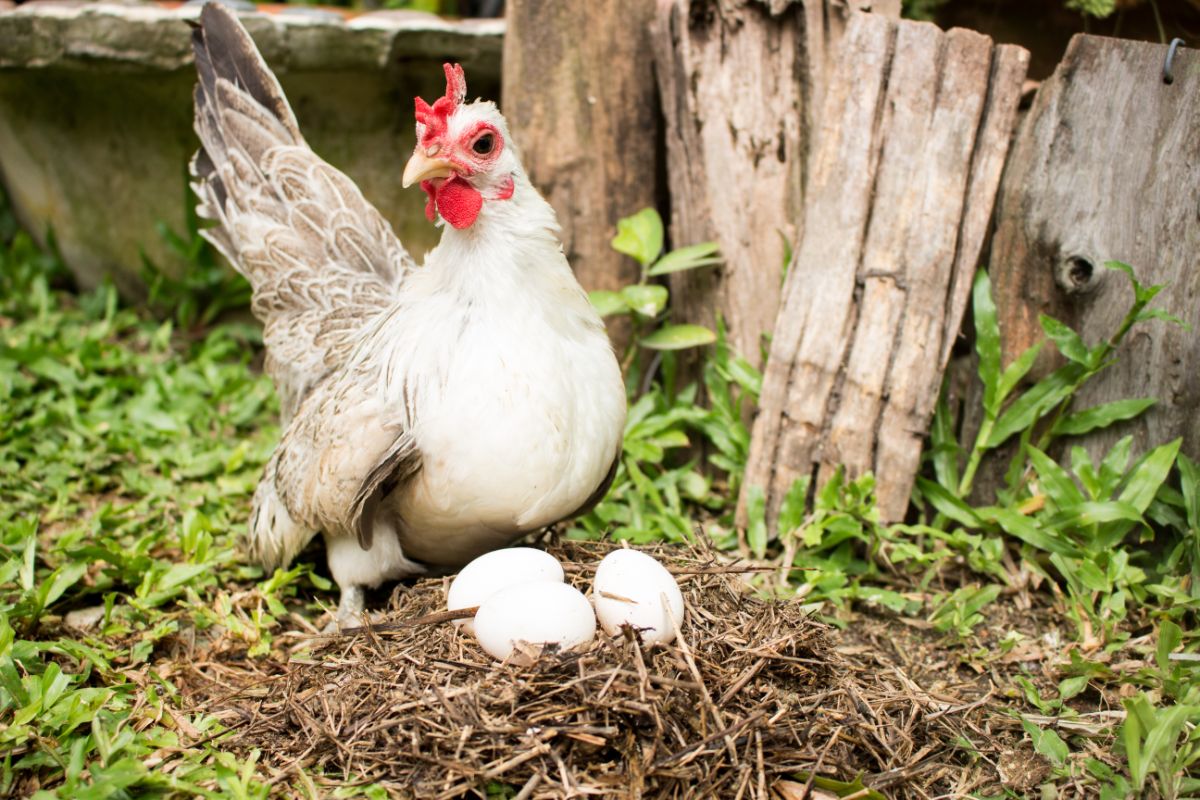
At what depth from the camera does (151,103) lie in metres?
4.93

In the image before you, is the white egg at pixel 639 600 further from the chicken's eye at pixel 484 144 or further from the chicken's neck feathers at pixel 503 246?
the chicken's eye at pixel 484 144

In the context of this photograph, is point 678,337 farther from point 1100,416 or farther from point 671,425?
point 1100,416

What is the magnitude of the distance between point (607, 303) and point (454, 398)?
1433 millimetres

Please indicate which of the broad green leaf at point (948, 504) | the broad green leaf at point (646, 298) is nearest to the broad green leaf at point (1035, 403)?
the broad green leaf at point (948, 504)

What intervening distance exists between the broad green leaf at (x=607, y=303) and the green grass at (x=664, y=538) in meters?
0.06

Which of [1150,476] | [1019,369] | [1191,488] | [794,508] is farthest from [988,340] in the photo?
[794,508]

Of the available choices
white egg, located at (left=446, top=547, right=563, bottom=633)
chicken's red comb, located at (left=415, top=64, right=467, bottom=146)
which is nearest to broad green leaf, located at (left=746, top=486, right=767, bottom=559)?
white egg, located at (left=446, top=547, right=563, bottom=633)

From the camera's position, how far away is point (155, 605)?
3.31 metres

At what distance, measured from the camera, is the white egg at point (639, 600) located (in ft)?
8.51

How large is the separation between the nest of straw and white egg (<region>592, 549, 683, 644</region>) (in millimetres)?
64

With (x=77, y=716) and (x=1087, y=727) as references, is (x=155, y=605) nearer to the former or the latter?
(x=77, y=716)

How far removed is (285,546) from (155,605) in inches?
18.0

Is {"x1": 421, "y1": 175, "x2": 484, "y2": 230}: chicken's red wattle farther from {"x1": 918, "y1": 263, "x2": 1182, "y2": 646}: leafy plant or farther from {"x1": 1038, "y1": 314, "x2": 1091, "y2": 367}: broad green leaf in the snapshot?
{"x1": 1038, "y1": 314, "x2": 1091, "y2": 367}: broad green leaf

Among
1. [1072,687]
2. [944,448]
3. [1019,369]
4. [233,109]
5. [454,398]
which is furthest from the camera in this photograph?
[233,109]
